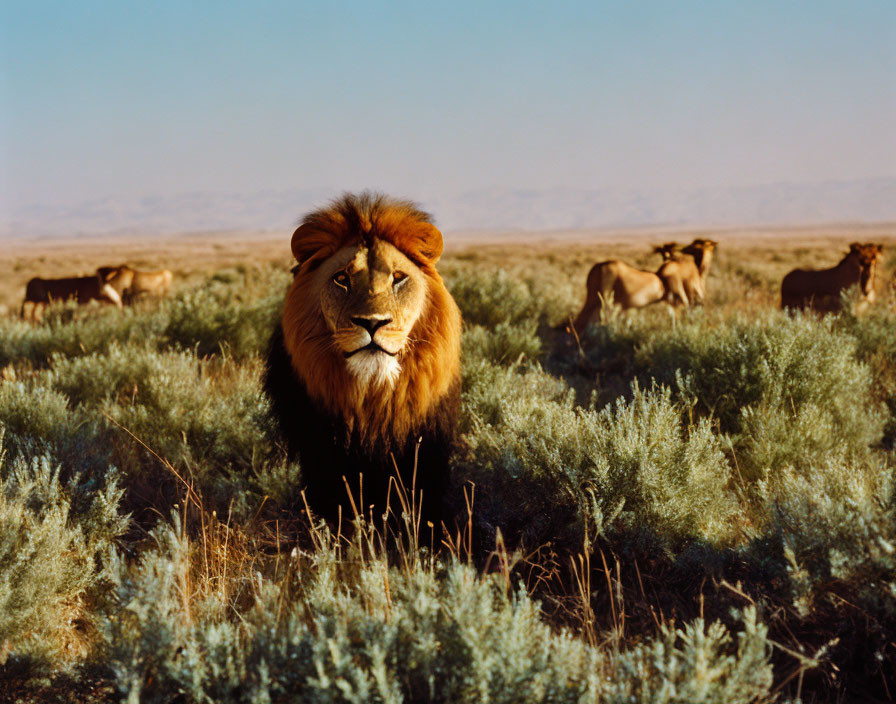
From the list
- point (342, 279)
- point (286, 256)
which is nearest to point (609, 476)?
point (342, 279)

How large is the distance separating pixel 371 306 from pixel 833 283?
8770 mm

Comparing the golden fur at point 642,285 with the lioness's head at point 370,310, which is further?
the golden fur at point 642,285

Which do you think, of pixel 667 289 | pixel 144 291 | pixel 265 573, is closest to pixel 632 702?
pixel 265 573

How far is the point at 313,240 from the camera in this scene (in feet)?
10.4

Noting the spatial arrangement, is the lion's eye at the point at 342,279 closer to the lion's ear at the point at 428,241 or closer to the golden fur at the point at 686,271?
the lion's ear at the point at 428,241

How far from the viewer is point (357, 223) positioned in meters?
3.12

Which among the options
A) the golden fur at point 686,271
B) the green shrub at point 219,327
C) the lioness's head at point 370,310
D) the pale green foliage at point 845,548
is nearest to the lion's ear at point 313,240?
the lioness's head at point 370,310

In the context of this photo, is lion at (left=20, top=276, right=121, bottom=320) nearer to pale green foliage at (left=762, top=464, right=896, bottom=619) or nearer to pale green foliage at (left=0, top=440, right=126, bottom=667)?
pale green foliage at (left=0, top=440, right=126, bottom=667)

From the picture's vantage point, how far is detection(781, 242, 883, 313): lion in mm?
9500

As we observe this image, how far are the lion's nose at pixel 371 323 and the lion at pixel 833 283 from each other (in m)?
7.97

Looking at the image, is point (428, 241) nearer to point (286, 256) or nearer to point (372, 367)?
point (372, 367)

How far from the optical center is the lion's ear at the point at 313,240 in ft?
10.3

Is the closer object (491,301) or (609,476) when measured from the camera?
(609,476)

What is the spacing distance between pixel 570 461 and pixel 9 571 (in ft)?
8.43
